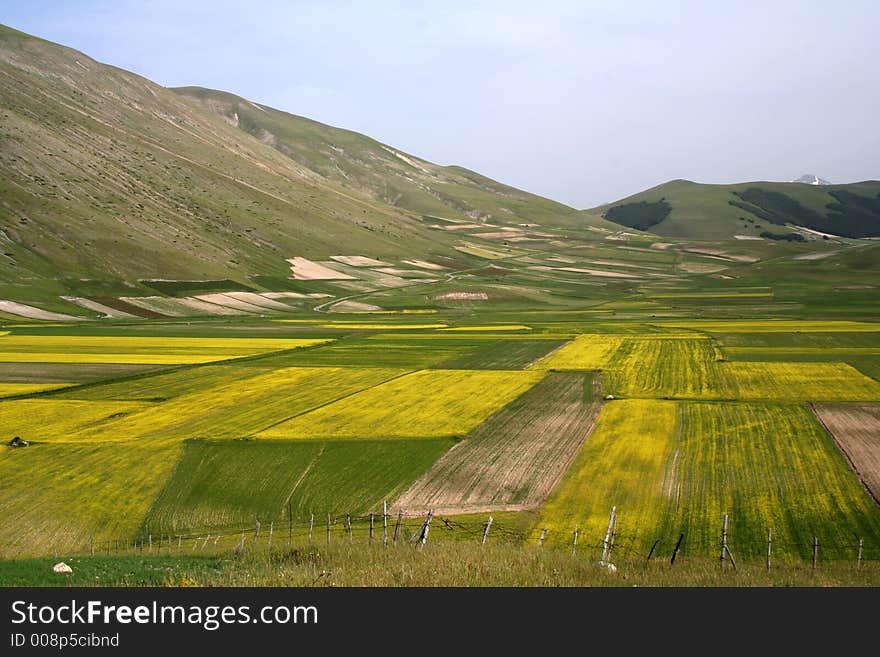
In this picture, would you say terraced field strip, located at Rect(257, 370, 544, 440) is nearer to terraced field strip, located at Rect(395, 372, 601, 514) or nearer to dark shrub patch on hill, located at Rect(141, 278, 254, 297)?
terraced field strip, located at Rect(395, 372, 601, 514)

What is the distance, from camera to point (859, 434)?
40688 millimetres

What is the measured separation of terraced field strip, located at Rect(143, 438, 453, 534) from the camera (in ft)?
104

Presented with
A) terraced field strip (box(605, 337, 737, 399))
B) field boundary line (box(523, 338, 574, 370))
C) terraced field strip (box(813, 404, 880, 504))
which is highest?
terraced field strip (box(813, 404, 880, 504))

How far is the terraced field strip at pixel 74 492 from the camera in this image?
2958 cm

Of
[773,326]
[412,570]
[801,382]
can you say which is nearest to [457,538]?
[412,570]

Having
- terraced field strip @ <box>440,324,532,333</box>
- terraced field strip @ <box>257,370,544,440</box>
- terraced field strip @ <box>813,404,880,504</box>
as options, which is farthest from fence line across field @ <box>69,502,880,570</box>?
terraced field strip @ <box>440,324,532,333</box>

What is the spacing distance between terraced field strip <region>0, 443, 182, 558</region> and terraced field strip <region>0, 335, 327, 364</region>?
32798 mm

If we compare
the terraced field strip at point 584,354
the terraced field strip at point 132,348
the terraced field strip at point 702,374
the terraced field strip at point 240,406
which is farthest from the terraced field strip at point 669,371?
the terraced field strip at point 132,348

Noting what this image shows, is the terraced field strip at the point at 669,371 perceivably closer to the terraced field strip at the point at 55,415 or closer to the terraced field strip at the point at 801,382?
the terraced field strip at the point at 801,382

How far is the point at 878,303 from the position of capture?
128m

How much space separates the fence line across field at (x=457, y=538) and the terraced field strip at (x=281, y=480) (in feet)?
3.05

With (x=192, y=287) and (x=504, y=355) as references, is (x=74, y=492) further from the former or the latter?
(x=192, y=287)

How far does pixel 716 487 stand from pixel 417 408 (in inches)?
866
